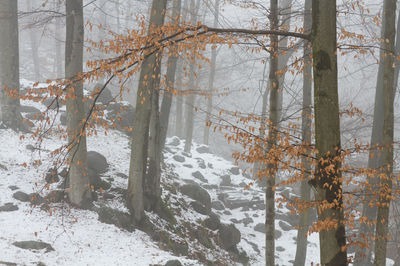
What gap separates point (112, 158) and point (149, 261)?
5926mm

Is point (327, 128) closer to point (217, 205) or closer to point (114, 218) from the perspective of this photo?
point (114, 218)

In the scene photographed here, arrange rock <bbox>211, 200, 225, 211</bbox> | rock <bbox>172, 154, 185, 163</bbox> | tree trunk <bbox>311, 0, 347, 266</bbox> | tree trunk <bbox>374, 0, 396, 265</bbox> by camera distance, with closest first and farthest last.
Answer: tree trunk <bbox>311, 0, 347, 266</bbox>, tree trunk <bbox>374, 0, 396, 265</bbox>, rock <bbox>211, 200, 225, 211</bbox>, rock <bbox>172, 154, 185, 163</bbox>

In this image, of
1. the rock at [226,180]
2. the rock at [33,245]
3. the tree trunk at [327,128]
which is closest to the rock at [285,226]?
the rock at [226,180]

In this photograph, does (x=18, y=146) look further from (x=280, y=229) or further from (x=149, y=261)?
(x=280, y=229)

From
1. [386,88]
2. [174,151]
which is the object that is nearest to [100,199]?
[386,88]

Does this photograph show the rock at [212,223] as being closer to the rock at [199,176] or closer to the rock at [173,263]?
the rock at [173,263]

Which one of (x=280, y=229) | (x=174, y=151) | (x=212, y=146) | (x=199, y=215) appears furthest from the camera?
(x=212, y=146)

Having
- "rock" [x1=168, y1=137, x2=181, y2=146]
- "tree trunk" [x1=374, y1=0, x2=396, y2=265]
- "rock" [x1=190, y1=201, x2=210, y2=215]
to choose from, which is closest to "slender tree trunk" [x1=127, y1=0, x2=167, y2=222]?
"rock" [x1=190, y1=201, x2=210, y2=215]

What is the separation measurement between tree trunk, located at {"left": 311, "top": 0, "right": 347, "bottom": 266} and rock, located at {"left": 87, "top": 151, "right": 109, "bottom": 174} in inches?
304

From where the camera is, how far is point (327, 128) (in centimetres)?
455

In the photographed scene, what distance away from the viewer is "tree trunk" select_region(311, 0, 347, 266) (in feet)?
14.7

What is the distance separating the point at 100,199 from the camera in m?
9.61

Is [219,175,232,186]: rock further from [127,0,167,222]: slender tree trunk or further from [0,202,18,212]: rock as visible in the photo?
[0,202,18,212]: rock

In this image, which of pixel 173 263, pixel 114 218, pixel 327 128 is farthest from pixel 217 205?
pixel 327 128
